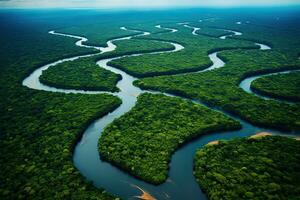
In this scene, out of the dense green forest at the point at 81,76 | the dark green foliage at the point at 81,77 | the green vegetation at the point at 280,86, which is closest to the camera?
the green vegetation at the point at 280,86

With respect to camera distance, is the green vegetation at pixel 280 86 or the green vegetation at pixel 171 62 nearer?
the green vegetation at pixel 280 86

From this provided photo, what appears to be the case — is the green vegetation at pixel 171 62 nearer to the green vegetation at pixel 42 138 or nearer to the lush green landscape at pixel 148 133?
the lush green landscape at pixel 148 133

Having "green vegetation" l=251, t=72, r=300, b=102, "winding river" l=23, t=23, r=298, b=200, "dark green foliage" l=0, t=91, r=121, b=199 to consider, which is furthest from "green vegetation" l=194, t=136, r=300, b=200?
"green vegetation" l=251, t=72, r=300, b=102

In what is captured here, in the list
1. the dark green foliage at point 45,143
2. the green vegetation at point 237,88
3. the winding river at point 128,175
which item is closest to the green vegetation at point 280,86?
the green vegetation at point 237,88

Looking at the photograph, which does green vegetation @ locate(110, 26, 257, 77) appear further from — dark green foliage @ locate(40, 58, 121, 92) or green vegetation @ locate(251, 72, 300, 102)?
green vegetation @ locate(251, 72, 300, 102)

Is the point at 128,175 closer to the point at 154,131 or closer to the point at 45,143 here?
the point at 154,131

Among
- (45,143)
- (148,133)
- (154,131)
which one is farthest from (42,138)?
(154,131)

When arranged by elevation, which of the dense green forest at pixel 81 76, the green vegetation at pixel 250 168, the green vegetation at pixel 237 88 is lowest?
the dense green forest at pixel 81 76
